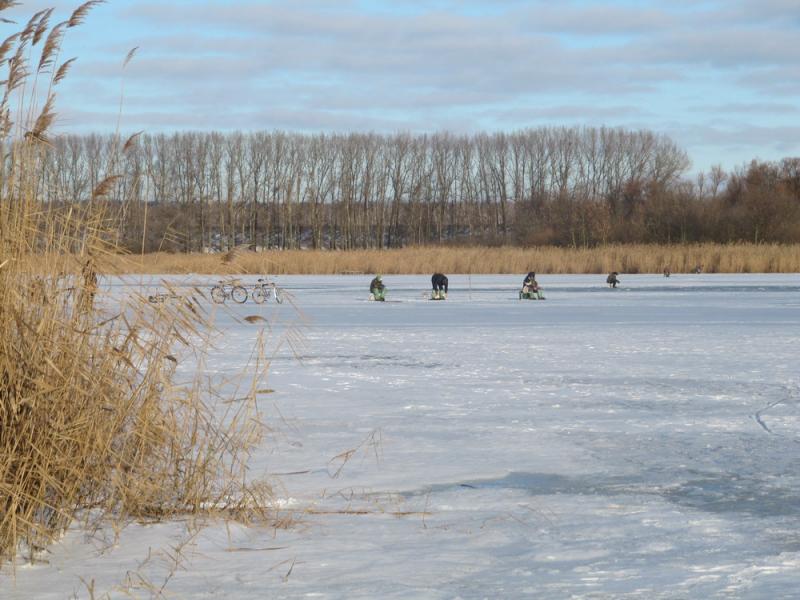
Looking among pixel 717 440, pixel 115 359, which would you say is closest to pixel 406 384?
pixel 717 440

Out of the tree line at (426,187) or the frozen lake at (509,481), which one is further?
the tree line at (426,187)

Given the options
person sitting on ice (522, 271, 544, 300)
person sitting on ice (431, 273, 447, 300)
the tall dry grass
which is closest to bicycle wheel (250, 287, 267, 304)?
the tall dry grass

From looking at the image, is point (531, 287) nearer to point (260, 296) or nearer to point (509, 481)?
point (260, 296)

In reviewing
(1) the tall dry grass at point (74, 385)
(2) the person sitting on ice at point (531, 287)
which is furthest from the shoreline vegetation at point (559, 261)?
(1) the tall dry grass at point (74, 385)

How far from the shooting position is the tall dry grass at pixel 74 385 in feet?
11.9

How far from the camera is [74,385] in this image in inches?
147

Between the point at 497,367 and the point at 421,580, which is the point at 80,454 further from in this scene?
the point at 497,367

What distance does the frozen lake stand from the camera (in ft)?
11.1

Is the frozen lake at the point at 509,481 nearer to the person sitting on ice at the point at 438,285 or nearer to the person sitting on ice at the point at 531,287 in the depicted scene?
the person sitting on ice at the point at 531,287

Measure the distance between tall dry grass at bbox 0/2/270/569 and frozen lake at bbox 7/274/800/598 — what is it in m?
0.18

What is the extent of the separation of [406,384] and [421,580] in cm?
502

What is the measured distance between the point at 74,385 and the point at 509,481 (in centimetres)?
212

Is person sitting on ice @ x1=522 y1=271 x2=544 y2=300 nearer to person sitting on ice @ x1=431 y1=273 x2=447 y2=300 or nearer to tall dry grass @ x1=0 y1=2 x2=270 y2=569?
person sitting on ice @ x1=431 y1=273 x2=447 y2=300

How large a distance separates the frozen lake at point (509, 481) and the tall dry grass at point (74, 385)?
179mm
